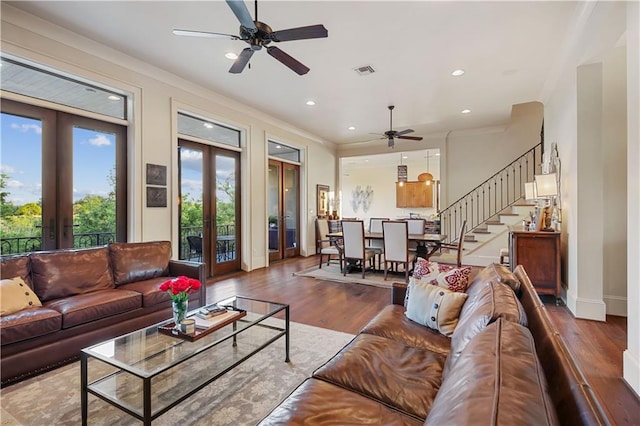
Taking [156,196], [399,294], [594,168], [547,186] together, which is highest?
[594,168]

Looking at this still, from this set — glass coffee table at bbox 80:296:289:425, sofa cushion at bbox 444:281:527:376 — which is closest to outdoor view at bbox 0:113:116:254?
glass coffee table at bbox 80:296:289:425

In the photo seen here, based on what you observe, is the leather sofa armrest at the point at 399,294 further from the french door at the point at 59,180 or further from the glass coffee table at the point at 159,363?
the french door at the point at 59,180

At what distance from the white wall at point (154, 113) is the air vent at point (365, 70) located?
7.90ft

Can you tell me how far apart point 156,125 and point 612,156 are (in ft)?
18.9

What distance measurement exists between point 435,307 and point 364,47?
9.95ft

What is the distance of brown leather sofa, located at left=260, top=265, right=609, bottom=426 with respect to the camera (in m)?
0.73

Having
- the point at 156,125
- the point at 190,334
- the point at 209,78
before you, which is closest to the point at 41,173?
the point at 156,125

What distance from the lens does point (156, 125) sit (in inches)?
171

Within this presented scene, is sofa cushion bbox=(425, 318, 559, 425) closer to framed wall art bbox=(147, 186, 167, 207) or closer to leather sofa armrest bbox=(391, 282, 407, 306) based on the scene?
leather sofa armrest bbox=(391, 282, 407, 306)

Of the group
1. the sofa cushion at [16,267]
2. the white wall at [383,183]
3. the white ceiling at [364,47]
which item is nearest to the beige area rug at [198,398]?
the sofa cushion at [16,267]

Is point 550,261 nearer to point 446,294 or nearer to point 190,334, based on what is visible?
point 446,294

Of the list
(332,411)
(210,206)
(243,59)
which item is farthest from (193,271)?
(332,411)

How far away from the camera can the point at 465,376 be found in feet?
2.93

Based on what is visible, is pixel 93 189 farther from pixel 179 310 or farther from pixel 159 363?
Answer: pixel 159 363
